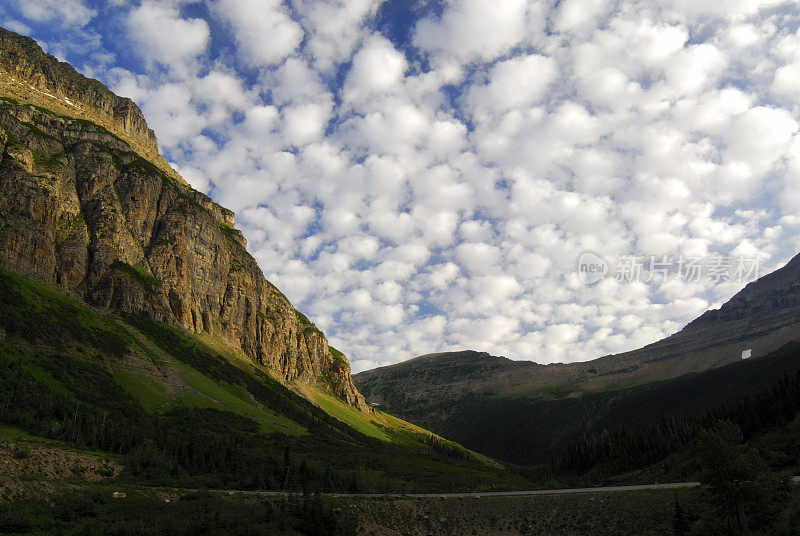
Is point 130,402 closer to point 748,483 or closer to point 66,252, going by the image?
point 66,252

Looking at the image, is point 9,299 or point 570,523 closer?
point 570,523

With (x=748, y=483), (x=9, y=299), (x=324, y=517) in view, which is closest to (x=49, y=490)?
(x=324, y=517)

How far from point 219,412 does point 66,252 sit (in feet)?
269

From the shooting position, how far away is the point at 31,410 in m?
83.2

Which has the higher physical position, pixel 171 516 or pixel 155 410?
pixel 155 410

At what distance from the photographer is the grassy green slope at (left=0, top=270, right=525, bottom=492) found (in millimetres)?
83875

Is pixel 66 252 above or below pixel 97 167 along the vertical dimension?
below

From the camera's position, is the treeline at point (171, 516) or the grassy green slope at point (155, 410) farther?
the grassy green slope at point (155, 410)

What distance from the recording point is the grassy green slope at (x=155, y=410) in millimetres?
83875

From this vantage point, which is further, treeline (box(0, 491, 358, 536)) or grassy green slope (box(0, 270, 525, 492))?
grassy green slope (box(0, 270, 525, 492))

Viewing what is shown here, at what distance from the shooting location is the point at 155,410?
121625 millimetres

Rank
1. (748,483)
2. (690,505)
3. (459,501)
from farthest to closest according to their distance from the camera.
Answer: (459,501) → (690,505) → (748,483)

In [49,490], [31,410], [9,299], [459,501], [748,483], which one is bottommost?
[459,501]

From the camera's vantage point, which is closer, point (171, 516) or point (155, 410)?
point (171, 516)
